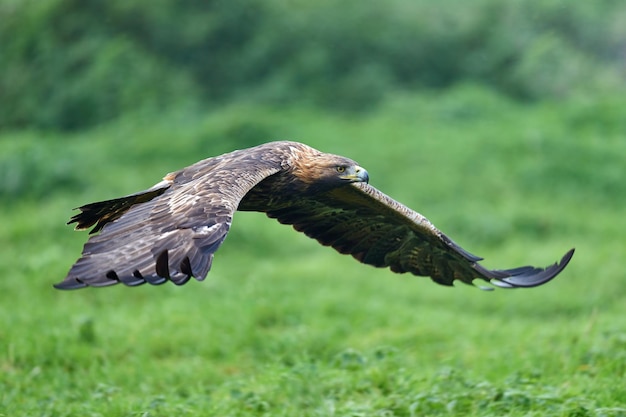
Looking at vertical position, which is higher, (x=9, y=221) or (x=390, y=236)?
(x=9, y=221)

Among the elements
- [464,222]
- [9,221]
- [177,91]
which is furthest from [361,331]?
[177,91]

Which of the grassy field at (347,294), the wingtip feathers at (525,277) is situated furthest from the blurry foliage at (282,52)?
the wingtip feathers at (525,277)

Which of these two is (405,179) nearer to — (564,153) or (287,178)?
(564,153)

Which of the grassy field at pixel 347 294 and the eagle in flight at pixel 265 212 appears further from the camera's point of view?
the grassy field at pixel 347 294

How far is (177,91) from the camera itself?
16.3 m

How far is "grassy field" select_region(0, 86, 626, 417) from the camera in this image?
6.72m

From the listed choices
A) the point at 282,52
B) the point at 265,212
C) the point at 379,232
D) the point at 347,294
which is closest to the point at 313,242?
the point at 347,294

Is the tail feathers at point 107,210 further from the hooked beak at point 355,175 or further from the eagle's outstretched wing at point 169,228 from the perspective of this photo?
the hooked beak at point 355,175

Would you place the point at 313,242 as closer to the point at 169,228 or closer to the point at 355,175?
the point at 355,175

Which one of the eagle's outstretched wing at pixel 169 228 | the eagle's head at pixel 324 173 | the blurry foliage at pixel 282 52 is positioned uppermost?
the blurry foliage at pixel 282 52

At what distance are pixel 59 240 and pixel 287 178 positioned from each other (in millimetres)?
5775

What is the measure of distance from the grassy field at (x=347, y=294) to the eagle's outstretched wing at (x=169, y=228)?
4.14 feet

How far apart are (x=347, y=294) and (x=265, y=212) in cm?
385

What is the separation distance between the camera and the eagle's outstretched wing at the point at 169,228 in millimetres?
A: 4926
